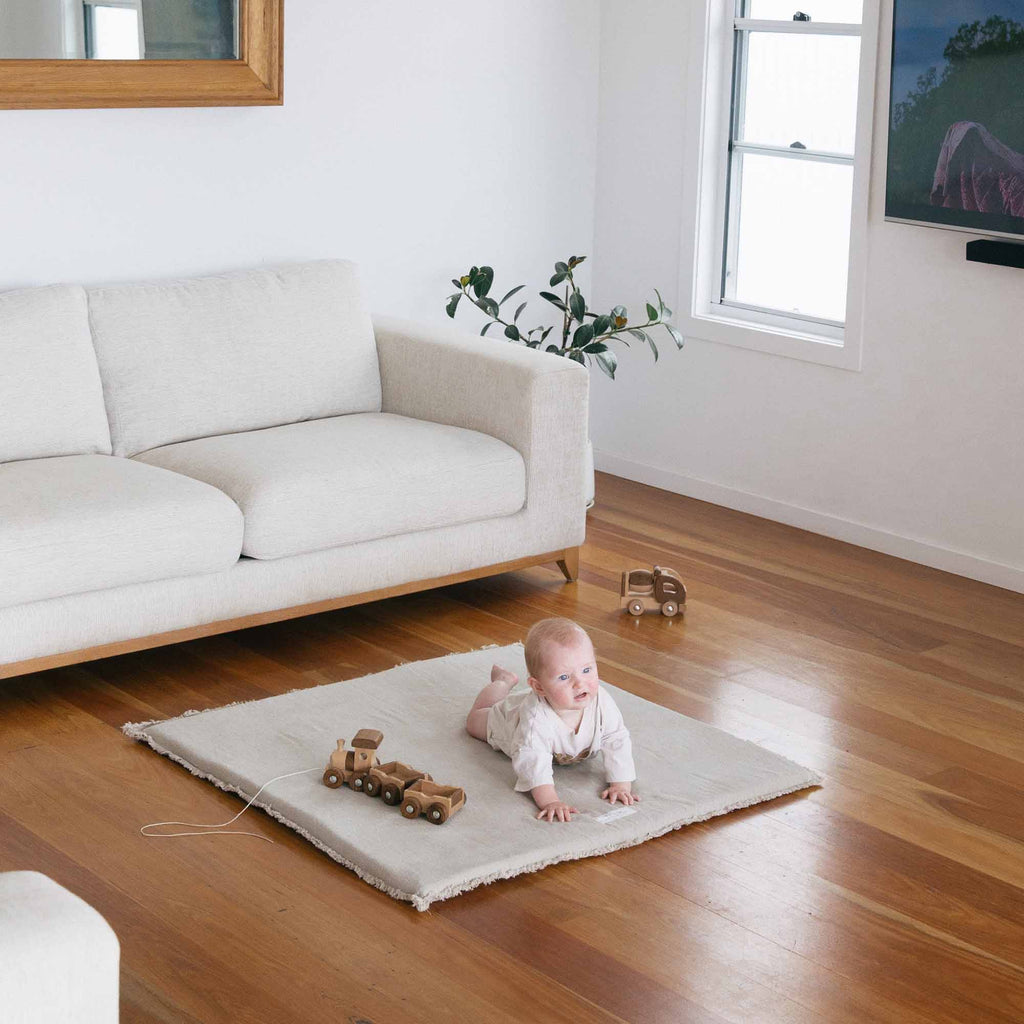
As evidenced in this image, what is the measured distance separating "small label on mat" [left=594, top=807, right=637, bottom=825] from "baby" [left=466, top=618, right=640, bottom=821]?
2 cm

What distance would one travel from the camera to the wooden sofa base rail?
329 centimetres

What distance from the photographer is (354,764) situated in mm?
2904

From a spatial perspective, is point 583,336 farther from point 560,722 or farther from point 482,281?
point 560,722

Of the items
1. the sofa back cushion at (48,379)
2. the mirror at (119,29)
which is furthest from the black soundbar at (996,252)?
the sofa back cushion at (48,379)

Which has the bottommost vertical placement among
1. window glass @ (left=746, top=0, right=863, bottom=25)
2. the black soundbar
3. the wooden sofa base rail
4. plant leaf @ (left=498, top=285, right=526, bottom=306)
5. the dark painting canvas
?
the wooden sofa base rail

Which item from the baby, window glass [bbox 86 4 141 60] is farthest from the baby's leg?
window glass [bbox 86 4 141 60]

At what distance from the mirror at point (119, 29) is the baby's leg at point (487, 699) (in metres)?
1.98

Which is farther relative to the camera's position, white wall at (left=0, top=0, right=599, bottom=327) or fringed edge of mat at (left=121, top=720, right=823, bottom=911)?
white wall at (left=0, top=0, right=599, bottom=327)

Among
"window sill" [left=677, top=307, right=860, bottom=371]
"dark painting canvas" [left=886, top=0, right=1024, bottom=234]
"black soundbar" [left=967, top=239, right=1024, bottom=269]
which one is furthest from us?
"window sill" [left=677, top=307, right=860, bottom=371]

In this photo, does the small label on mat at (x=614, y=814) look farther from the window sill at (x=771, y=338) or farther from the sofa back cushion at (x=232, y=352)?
the window sill at (x=771, y=338)

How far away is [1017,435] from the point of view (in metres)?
4.23

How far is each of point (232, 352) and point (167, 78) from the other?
0.76 m

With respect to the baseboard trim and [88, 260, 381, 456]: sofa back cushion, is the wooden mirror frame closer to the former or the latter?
[88, 260, 381, 456]: sofa back cushion

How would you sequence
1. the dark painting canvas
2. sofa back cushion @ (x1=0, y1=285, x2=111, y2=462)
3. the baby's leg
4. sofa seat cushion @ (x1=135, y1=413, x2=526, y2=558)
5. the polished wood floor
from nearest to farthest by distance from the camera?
the polished wood floor, the baby's leg, sofa seat cushion @ (x1=135, y1=413, x2=526, y2=558), sofa back cushion @ (x1=0, y1=285, x2=111, y2=462), the dark painting canvas
